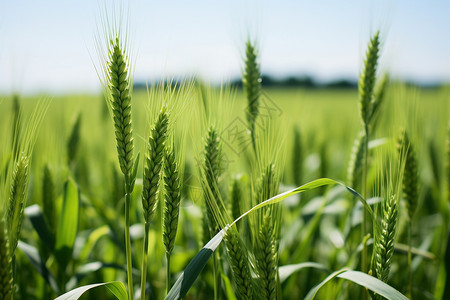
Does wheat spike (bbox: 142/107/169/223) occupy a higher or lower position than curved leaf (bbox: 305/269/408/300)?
higher

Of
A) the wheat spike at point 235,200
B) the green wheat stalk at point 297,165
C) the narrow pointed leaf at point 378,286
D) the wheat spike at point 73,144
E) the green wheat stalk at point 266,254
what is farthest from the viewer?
the green wheat stalk at point 297,165

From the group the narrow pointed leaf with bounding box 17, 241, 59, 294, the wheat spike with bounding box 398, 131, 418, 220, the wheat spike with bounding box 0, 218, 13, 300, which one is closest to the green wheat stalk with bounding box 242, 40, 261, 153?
the wheat spike with bounding box 398, 131, 418, 220

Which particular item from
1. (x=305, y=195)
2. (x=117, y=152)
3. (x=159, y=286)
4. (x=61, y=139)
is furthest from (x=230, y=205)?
(x=305, y=195)

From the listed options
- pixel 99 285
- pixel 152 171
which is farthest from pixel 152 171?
pixel 99 285

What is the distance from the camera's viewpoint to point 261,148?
1.15 metres

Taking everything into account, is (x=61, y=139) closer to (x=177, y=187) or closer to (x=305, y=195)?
(x=177, y=187)

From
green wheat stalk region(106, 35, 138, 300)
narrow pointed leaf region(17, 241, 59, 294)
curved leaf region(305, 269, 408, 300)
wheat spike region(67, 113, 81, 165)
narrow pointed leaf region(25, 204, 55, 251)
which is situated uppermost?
A: green wheat stalk region(106, 35, 138, 300)

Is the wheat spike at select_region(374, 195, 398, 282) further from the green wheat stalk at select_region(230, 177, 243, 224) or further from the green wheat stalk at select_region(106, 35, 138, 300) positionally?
the green wheat stalk at select_region(106, 35, 138, 300)

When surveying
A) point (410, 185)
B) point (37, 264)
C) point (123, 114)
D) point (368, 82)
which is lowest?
point (37, 264)

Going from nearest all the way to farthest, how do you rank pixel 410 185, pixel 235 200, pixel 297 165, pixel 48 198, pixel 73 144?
1. pixel 235 200
2. pixel 410 185
3. pixel 48 198
4. pixel 73 144
5. pixel 297 165

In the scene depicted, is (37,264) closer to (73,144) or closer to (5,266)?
(5,266)

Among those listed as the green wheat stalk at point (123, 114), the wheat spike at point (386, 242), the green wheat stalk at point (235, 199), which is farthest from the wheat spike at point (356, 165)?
the green wheat stalk at point (123, 114)

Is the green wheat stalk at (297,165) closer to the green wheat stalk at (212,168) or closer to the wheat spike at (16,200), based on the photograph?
the green wheat stalk at (212,168)

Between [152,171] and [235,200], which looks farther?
[235,200]
